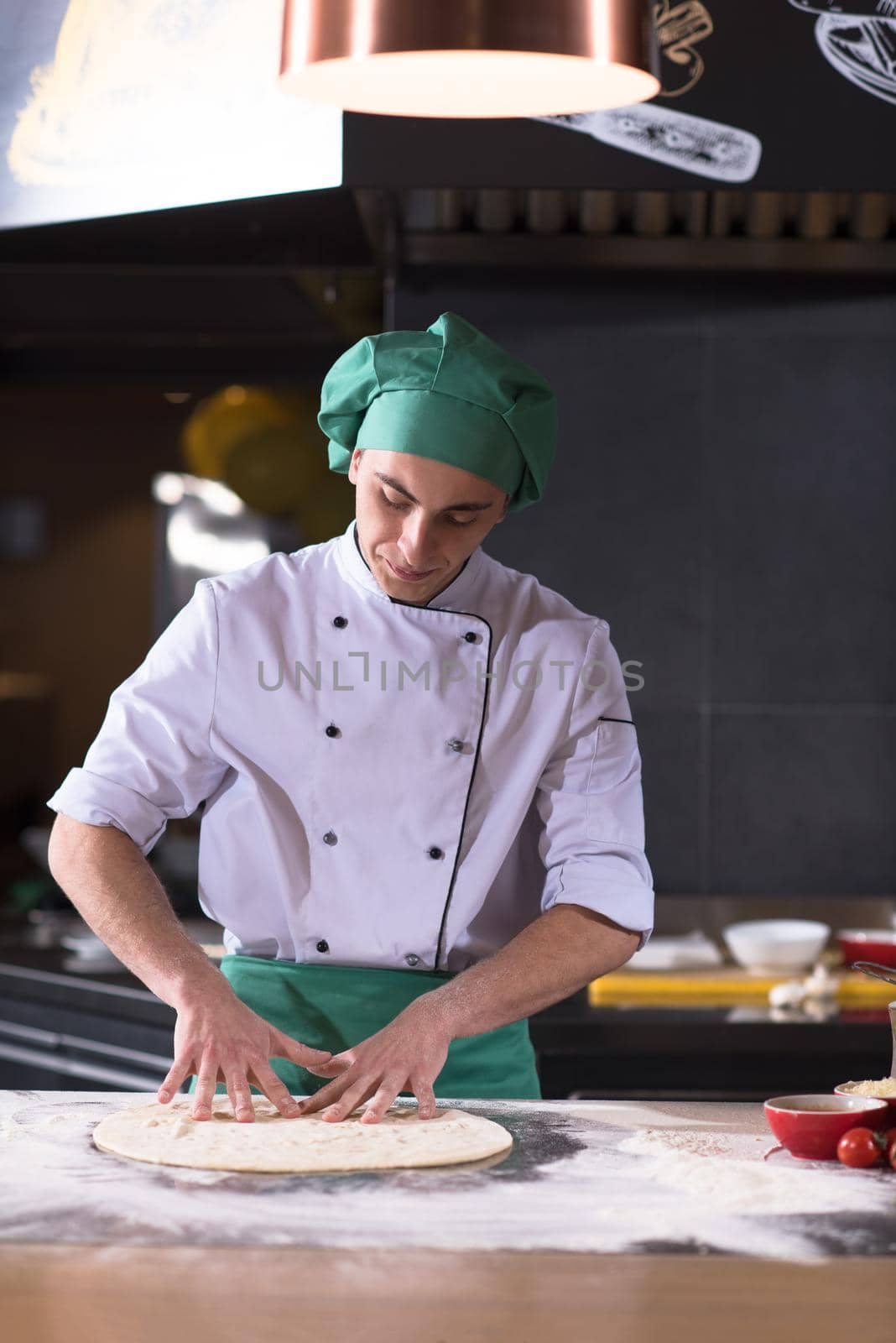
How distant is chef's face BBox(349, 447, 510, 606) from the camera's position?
1637 millimetres

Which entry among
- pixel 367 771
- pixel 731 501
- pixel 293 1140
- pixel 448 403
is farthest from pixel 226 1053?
pixel 731 501

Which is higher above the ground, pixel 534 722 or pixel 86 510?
pixel 534 722

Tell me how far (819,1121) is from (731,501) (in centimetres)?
187

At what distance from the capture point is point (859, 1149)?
131cm

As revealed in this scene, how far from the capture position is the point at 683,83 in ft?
7.54

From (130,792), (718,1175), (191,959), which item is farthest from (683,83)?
(718,1175)

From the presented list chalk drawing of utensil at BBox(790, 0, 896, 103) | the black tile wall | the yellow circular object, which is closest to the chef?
chalk drawing of utensil at BBox(790, 0, 896, 103)

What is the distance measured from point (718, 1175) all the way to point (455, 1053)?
18.6 inches

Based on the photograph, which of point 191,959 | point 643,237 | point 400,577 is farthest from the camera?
point 643,237

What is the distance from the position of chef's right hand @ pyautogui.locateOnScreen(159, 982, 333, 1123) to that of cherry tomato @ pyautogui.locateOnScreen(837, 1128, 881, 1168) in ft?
1.61

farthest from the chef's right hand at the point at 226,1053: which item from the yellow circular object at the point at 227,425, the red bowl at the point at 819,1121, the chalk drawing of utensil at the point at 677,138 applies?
the yellow circular object at the point at 227,425

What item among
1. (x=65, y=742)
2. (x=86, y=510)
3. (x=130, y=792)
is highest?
(x=130, y=792)

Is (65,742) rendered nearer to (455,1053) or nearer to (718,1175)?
(455,1053)

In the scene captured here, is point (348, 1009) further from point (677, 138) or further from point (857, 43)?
point (857, 43)
